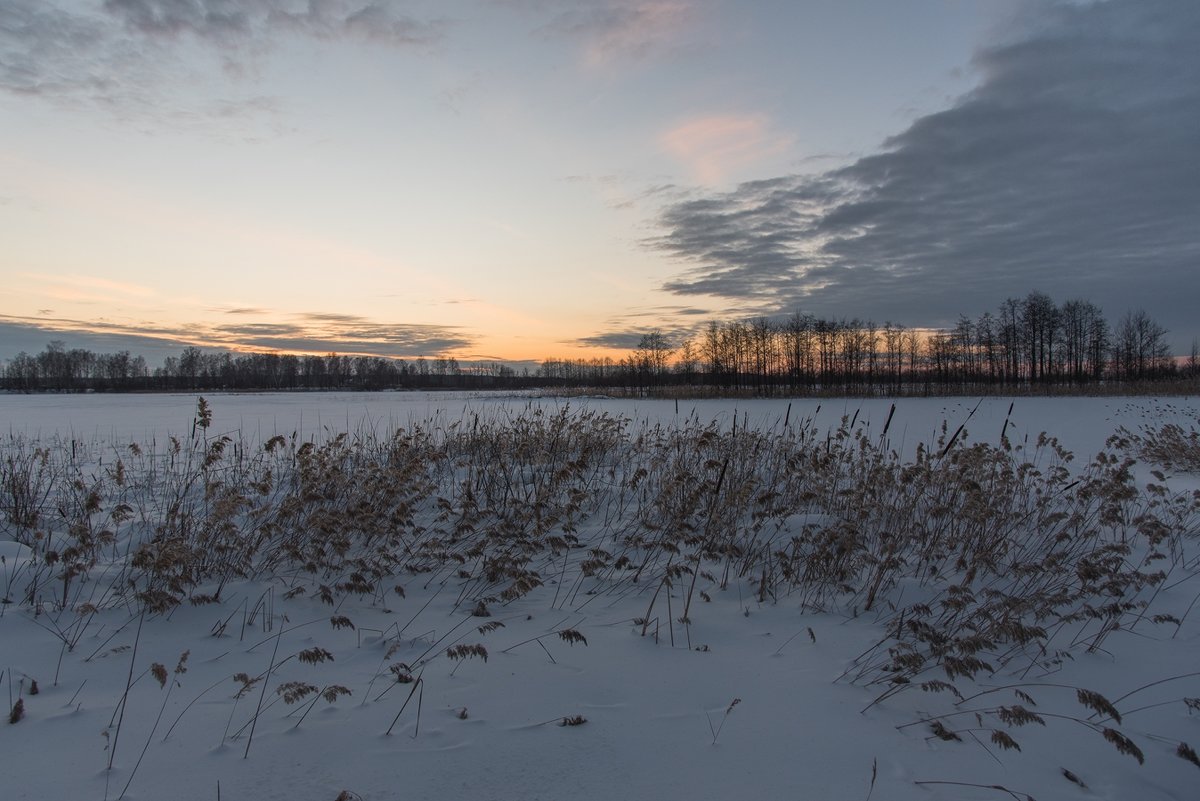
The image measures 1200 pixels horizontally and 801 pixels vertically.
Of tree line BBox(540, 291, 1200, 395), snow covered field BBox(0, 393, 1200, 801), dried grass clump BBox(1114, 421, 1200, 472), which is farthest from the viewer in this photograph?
tree line BBox(540, 291, 1200, 395)

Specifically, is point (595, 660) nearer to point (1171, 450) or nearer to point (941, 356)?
point (1171, 450)

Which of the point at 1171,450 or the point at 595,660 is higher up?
the point at 1171,450

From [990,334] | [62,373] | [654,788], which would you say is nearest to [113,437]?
[654,788]

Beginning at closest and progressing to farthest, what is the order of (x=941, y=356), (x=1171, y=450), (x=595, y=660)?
(x=595, y=660) < (x=1171, y=450) < (x=941, y=356)

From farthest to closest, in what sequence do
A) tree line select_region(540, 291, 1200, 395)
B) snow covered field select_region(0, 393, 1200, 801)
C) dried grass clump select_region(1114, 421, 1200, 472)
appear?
tree line select_region(540, 291, 1200, 395) < dried grass clump select_region(1114, 421, 1200, 472) < snow covered field select_region(0, 393, 1200, 801)

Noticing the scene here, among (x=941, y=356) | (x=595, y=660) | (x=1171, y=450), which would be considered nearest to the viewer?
(x=595, y=660)

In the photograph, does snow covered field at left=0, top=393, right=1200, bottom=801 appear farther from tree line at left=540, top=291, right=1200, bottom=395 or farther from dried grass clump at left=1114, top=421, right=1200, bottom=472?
tree line at left=540, top=291, right=1200, bottom=395

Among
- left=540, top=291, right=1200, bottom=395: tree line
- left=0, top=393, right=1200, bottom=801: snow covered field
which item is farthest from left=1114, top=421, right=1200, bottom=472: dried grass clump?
left=540, top=291, right=1200, bottom=395: tree line

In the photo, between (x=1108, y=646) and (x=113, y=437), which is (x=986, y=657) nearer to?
(x=1108, y=646)

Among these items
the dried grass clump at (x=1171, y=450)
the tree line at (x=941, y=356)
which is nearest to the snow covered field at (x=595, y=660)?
the dried grass clump at (x=1171, y=450)

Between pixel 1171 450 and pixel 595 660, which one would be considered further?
pixel 1171 450

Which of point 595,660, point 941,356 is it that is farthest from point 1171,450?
point 941,356

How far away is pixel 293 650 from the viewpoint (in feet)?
12.5

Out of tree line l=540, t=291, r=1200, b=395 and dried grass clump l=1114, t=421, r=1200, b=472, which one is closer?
dried grass clump l=1114, t=421, r=1200, b=472
